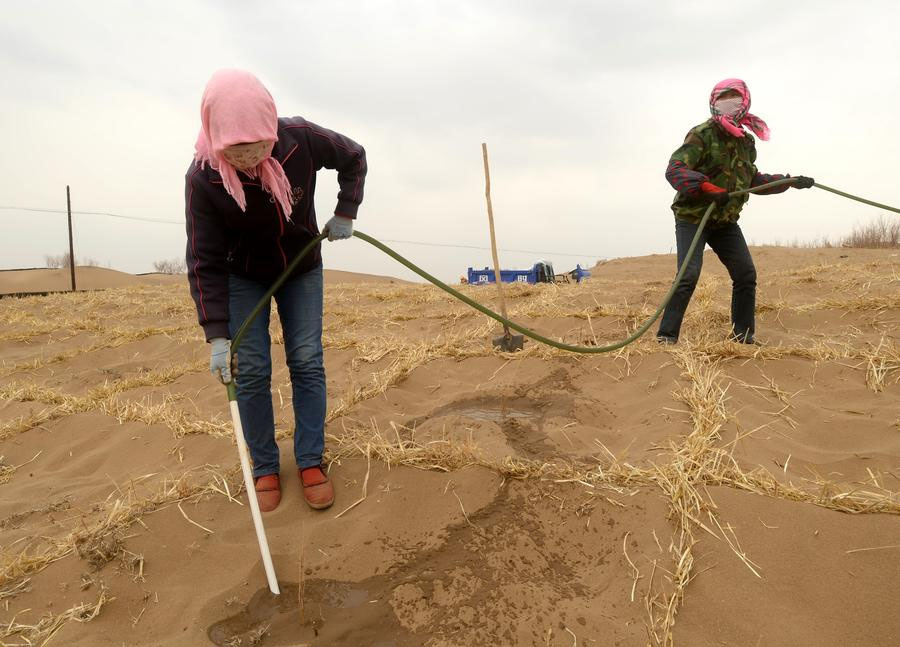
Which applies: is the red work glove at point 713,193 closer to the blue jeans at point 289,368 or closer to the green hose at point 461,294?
the green hose at point 461,294

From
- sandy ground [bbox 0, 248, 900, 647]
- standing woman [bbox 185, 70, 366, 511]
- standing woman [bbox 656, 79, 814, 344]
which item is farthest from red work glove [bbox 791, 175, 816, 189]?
standing woman [bbox 185, 70, 366, 511]

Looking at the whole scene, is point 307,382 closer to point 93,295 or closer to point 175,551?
point 175,551

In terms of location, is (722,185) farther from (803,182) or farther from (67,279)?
(67,279)

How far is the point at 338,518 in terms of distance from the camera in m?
2.27

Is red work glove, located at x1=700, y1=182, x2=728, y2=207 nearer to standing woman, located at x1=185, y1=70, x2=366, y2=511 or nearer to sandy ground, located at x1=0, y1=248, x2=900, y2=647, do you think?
sandy ground, located at x1=0, y1=248, x2=900, y2=647

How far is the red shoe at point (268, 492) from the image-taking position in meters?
2.35

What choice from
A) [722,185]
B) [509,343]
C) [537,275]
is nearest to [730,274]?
[722,185]

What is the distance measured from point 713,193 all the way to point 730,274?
604 millimetres

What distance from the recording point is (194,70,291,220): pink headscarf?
1.96 m

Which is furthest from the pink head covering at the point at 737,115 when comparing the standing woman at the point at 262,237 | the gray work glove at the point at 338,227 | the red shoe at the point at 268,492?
the red shoe at the point at 268,492

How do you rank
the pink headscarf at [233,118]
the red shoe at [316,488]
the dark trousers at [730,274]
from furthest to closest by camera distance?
the dark trousers at [730,274]
the red shoe at [316,488]
the pink headscarf at [233,118]

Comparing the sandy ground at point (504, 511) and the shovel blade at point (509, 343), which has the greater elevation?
the shovel blade at point (509, 343)

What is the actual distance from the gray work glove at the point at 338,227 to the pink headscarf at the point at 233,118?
1.50ft

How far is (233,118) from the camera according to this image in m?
1.96
